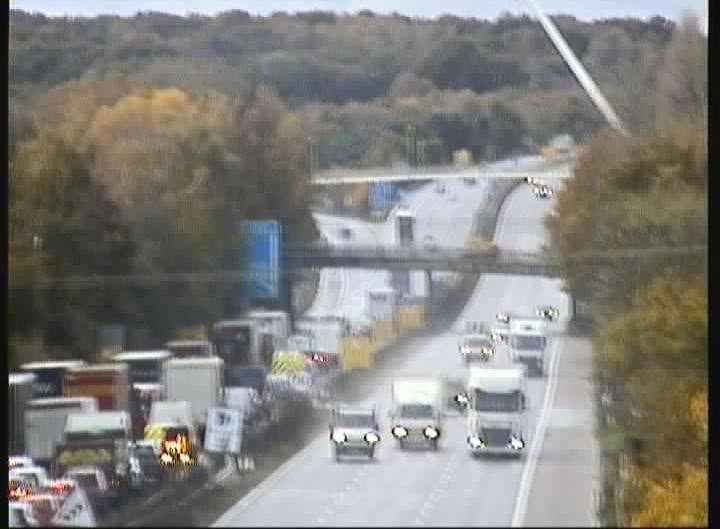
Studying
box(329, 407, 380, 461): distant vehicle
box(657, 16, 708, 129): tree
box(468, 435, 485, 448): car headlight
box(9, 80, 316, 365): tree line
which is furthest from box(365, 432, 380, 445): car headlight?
box(657, 16, 708, 129): tree

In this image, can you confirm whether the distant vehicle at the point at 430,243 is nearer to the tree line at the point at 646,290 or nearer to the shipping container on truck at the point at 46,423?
the tree line at the point at 646,290

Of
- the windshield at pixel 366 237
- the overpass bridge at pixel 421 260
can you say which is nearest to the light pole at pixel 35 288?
the windshield at pixel 366 237

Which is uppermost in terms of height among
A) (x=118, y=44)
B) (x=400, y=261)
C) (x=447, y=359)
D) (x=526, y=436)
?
(x=118, y=44)

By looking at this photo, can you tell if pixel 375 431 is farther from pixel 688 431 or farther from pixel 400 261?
pixel 688 431

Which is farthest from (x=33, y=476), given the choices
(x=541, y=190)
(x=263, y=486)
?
(x=541, y=190)

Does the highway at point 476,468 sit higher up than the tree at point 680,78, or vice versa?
the tree at point 680,78
